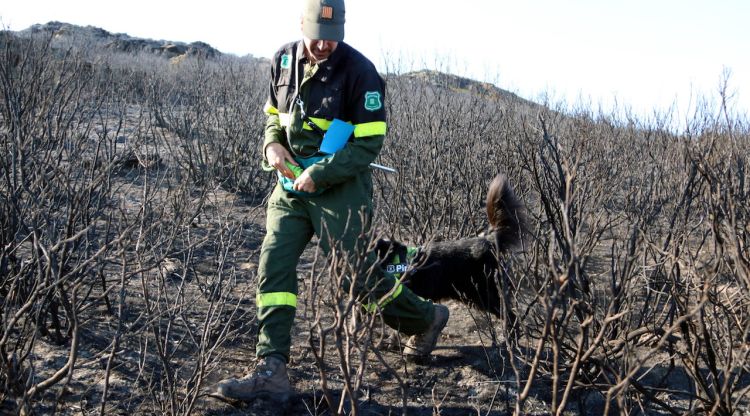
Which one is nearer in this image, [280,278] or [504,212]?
[280,278]

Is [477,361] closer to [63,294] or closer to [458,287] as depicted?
[458,287]

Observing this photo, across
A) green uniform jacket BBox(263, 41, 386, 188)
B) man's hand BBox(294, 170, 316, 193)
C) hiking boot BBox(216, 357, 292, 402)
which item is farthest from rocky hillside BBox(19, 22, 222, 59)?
hiking boot BBox(216, 357, 292, 402)

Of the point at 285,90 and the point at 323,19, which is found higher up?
the point at 323,19

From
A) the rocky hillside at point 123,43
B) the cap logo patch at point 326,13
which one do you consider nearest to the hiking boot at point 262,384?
the cap logo patch at point 326,13

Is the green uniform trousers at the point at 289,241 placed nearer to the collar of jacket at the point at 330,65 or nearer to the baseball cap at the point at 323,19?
the collar of jacket at the point at 330,65

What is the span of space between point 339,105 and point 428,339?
1326mm

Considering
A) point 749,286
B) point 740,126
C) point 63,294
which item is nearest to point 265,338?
point 63,294

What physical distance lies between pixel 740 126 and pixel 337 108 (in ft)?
19.7

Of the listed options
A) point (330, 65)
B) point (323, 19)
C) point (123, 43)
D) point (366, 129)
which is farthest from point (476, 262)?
point (123, 43)

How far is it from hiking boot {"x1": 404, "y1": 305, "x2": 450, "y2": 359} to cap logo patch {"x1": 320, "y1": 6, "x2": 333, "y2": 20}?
160cm

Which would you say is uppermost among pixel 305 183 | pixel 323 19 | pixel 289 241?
pixel 323 19

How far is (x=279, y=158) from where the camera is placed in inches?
130

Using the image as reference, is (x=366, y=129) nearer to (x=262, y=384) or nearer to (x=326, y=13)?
(x=326, y=13)

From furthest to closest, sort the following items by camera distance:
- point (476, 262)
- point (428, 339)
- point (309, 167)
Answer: point (476, 262), point (428, 339), point (309, 167)
